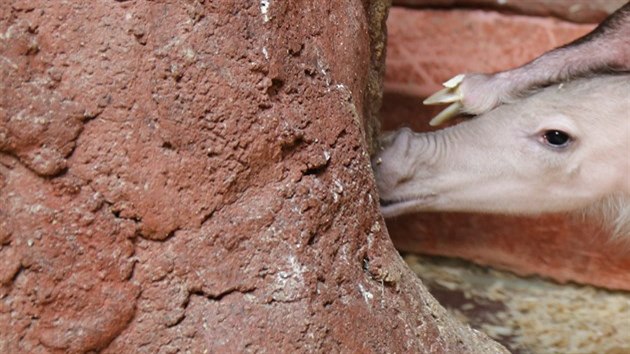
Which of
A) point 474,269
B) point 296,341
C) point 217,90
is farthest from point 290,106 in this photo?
point 474,269

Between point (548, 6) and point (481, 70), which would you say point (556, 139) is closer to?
point (481, 70)

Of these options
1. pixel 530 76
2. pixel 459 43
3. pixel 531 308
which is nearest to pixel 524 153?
pixel 530 76

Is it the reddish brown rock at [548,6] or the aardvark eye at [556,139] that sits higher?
the reddish brown rock at [548,6]

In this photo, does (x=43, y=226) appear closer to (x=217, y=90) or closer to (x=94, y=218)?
(x=94, y=218)

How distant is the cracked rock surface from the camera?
5.66ft

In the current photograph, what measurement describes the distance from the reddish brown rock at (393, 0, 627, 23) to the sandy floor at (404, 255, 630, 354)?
3.30ft

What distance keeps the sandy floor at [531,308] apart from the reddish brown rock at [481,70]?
0.16 ft

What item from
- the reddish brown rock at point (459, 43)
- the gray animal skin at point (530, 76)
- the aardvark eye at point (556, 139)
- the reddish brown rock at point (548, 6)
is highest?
the reddish brown rock at point (548, 6)

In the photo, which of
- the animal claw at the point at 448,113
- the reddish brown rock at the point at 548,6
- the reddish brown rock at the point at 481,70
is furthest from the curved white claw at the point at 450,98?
the reddish brown rock at the point at 548,6

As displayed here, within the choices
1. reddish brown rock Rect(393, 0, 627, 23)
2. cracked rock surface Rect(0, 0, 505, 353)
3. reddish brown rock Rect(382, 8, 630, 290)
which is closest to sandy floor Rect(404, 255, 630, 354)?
reddish brown rock Rect(382, 8, 630, 290)

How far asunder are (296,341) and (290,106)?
0.46m

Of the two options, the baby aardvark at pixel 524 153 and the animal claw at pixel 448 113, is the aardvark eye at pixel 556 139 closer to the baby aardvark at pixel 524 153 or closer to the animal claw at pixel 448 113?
the baby aardvark at pixel 524 153

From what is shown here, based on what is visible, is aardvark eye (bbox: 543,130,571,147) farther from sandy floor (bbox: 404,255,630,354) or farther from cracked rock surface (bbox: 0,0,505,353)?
cracked rock surface (bbox: 0,0,505,353)

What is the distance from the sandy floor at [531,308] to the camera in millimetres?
3307
